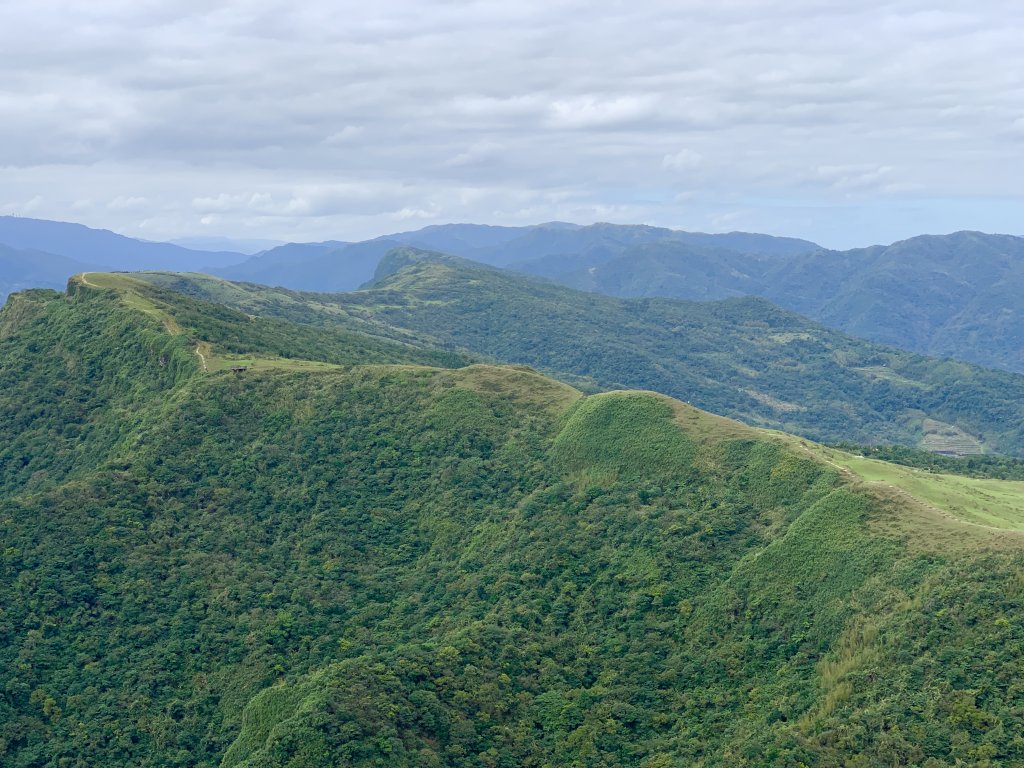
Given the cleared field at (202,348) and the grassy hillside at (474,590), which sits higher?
the cleared field at (202,348)

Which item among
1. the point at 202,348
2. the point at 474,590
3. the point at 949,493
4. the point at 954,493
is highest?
the point at 202,348

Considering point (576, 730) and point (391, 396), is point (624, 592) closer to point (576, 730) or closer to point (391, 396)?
point (576, 730)

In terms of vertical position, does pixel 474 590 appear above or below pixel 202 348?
below

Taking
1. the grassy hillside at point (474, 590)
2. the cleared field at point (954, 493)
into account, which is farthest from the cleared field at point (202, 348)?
the cleared field at point (954, 493)

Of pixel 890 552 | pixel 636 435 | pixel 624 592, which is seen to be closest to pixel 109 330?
pixel 636 435

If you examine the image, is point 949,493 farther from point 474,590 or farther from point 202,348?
point 202,348

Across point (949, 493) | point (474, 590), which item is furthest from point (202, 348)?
point (949, 493)

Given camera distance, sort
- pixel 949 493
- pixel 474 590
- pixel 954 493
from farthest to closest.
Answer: pixel 954 493
pixel 949 493
pixel 474 590

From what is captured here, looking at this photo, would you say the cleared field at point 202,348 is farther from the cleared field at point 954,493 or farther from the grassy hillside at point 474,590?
the cleared field at point 954,493

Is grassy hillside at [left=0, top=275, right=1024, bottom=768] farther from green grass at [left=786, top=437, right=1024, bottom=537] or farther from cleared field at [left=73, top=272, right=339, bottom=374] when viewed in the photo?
cleared field at [left=73, top=272, right=339, bottom=374]
